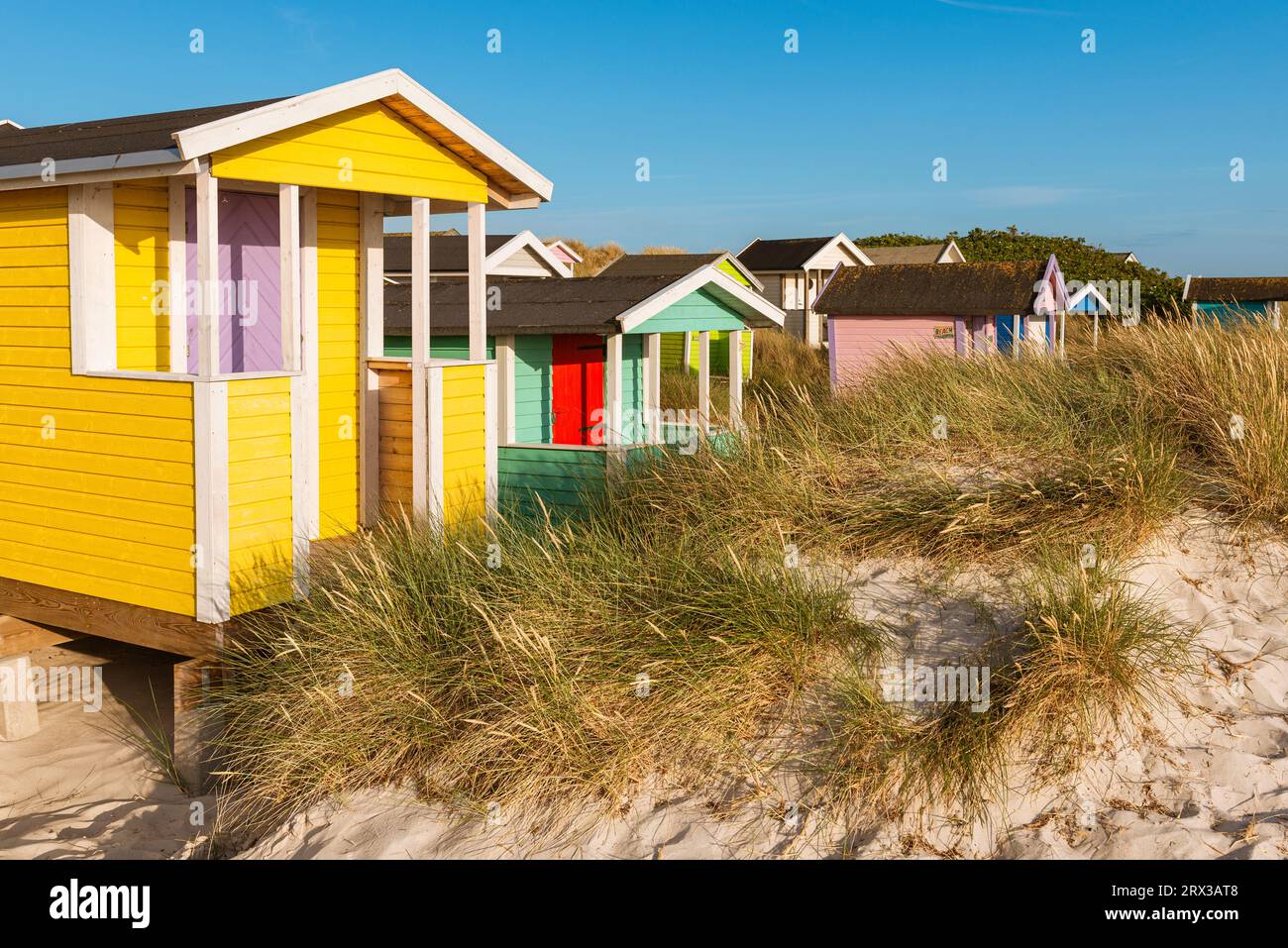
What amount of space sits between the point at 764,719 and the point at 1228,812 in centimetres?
225

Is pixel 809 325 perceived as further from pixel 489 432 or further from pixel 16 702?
pixel 16 702

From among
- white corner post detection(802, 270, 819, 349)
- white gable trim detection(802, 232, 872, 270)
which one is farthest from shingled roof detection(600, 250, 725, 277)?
white gable trim detection(802, 232, 872, 270)

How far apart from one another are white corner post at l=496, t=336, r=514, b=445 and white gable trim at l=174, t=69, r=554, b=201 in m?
2.38

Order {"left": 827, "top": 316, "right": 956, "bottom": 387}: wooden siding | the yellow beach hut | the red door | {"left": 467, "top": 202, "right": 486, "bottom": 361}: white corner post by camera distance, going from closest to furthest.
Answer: the yellow beach hut, {"left": 467, "top": 202, "right": 486, "bottom": 361}: white corner post, the red door, {"left": 827, "top": 316, "right": 956, "bottom": 387}: wooden siding

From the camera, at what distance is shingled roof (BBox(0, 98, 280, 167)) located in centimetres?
774

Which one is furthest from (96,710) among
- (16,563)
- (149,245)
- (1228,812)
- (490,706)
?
(1228,812)

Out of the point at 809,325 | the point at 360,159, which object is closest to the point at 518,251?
the point at 360,159

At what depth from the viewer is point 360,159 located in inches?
353

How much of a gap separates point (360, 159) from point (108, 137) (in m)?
1.75

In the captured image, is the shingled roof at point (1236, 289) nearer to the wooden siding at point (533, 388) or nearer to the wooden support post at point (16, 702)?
the wooden siding at point (533, 388)

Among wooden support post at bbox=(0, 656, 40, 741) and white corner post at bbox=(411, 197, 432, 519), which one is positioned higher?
white corner post at bbox=(411, 197, 432, 519)

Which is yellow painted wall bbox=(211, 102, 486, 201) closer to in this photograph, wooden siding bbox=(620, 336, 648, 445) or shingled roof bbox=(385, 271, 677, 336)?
shingled roof bbox=(385, 271, 677, 336)

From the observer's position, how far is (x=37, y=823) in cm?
718

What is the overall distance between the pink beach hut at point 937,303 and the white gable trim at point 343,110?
1391 centimetres
